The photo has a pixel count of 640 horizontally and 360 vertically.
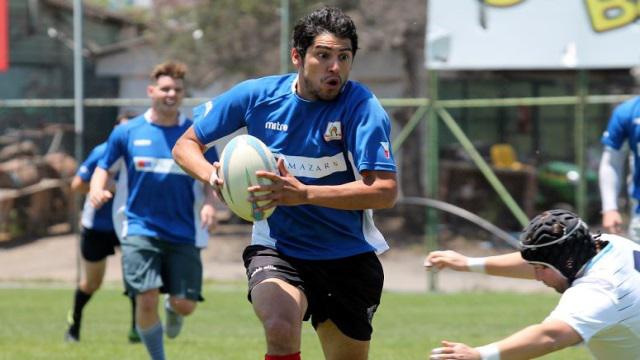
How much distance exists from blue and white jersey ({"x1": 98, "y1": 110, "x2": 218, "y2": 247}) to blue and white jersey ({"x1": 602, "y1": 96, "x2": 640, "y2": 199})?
292cm

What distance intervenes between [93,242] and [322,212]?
5.38 meters

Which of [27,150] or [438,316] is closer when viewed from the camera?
[438,316]

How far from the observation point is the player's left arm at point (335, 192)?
5266mm

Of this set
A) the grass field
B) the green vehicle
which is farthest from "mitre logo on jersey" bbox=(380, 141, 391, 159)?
the green vehicle

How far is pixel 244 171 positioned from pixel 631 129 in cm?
436

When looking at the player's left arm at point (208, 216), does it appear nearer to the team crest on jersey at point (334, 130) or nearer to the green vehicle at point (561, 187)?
the team crest on jersey at point (334, 130)

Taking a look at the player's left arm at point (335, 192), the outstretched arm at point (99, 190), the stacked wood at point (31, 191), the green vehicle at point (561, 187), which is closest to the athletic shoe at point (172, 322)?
the outstretched arm at point (99, 190)

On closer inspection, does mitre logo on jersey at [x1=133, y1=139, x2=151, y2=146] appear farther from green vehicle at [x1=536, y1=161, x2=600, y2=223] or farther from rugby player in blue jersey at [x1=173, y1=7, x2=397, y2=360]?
green vehicle at [x1=536, y1=161, x2=600, y2=223]

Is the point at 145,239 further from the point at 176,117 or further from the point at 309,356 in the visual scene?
the point at 309,356

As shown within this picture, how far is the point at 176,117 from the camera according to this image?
9156mm

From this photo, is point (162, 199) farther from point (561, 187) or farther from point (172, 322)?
point (561, 187)

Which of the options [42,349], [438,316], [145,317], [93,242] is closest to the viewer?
[145,317]

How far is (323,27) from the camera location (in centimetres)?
571

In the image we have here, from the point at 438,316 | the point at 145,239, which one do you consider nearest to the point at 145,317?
the point at 145,239
